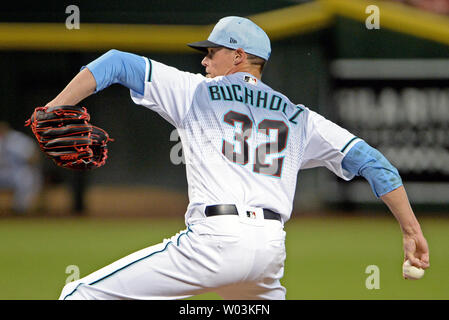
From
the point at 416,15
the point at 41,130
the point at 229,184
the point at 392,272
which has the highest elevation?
the point at 416,15

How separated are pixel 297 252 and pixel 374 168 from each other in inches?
206

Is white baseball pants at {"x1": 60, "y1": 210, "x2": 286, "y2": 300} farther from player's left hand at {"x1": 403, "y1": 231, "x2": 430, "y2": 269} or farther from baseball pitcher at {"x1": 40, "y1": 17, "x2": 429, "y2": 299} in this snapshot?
player's left hand at {"x1": 403, "y1": 231, "x2": 430, "y2": 269}

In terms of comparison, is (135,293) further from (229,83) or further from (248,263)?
(229,83)

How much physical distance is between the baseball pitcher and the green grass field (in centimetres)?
257

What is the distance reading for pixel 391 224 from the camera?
35.6ft

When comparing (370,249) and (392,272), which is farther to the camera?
(370,249)

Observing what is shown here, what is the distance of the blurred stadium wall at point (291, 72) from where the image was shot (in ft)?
37.9

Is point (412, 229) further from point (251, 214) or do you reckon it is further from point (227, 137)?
point (227, 137)

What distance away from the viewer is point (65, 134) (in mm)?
2623

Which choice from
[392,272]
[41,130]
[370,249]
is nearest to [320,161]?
[41,130]

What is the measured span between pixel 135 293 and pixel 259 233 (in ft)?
1.69

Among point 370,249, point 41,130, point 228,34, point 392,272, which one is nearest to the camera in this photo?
point 41,130

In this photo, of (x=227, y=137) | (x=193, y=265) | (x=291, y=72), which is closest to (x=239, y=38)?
(x=227, y=137)

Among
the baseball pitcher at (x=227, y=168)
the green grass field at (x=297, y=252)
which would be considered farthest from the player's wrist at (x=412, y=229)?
the green grass field at (x=297, y=252)
